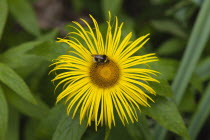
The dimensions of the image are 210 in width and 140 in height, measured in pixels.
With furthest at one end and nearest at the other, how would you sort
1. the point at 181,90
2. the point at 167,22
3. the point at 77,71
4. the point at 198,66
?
the point at 167,22
the point at 198,66
the point at 181,90
the point at 77,71

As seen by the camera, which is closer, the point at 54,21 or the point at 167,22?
the point at 167,22

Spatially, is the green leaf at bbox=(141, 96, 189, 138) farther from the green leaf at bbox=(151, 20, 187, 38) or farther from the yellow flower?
the green leaf at bbox=(151, 20, 187, 38)

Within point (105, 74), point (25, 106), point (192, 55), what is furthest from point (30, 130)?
point (192, 55)

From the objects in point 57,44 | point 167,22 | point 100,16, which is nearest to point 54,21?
point 100,16

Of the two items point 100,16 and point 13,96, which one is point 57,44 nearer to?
point 13,96

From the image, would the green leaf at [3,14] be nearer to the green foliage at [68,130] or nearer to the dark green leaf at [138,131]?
the green foliage at [68,130]

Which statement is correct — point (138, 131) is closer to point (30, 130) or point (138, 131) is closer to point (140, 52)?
point (140, 52)

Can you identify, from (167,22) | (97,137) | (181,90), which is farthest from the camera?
(167,22)

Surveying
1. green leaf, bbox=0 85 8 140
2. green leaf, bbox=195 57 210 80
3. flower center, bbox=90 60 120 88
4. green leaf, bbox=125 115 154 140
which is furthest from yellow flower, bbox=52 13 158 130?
green leaf, bbox=195 57 210 80
